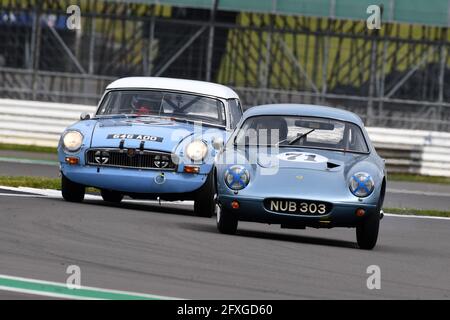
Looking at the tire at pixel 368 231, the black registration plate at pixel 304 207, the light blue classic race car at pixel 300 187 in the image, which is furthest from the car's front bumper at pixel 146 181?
the tire at pixel 368 231

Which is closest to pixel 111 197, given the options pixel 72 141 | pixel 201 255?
pixel 72 141

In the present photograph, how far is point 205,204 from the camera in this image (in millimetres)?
12961

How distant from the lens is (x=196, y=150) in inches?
503

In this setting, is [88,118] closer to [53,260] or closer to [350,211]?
[350,211]

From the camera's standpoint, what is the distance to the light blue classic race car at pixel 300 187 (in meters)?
10.8

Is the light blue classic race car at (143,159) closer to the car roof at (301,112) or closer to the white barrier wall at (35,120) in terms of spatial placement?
the car roof at (301,112)

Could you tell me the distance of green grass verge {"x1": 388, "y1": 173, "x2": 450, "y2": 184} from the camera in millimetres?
22953

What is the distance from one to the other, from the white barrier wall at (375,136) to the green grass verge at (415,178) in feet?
0.48

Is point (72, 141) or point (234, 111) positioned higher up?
point (234, 111)

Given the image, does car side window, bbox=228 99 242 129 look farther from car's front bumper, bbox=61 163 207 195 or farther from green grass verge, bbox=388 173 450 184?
green grass verge, bbox=388 173 450 184

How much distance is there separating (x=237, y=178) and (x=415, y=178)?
12.8 metres

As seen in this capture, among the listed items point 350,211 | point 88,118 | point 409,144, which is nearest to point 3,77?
point 409,144

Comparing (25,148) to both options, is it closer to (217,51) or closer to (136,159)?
(217,51)

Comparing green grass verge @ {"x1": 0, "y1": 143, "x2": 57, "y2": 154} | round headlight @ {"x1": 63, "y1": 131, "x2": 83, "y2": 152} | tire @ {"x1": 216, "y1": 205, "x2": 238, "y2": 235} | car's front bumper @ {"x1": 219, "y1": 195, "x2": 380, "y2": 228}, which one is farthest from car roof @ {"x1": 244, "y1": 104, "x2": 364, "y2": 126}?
green grass verge @ {"x1": 0, "y1": 143, "x2": 57, "y2": 154}
